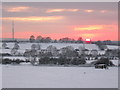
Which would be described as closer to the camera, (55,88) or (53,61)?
(55,88)

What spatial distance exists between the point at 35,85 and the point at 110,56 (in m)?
6.79

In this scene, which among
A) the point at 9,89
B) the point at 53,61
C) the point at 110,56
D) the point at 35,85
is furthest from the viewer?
the point at 110,56

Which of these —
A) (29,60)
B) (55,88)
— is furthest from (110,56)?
(55,88)

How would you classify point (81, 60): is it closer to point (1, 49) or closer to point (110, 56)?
point (110, 56)

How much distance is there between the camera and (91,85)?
5.14 m

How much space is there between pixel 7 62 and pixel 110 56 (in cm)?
432

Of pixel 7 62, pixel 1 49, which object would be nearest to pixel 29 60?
pixel 7 62

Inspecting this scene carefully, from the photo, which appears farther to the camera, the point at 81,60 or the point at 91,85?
the point at 81,60

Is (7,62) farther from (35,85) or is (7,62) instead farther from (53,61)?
(35,85)

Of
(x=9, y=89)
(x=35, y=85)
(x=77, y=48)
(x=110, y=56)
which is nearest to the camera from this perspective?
(x=9, y=89)

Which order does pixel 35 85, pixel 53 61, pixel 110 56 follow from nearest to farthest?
pixel 35 85 < pixel 53 61 < pixel 110 56

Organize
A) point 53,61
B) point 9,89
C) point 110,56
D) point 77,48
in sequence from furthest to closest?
1. point 77,48
2. point 110,56
3. point 53,61
4. point 9,89

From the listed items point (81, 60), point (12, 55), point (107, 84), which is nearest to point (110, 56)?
point (81, 60)

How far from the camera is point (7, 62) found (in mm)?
10562
